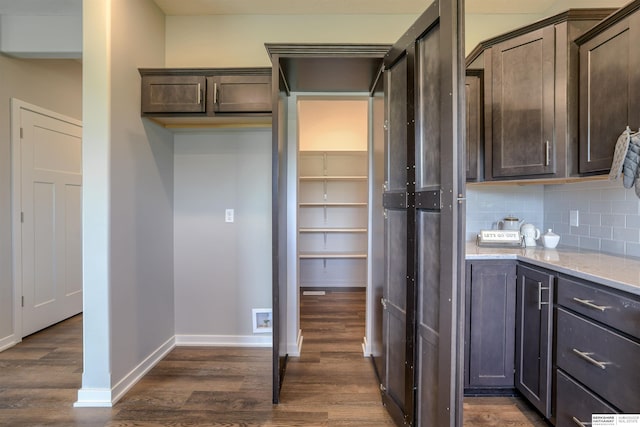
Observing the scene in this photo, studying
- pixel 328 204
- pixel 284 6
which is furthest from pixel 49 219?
pixel 328 204

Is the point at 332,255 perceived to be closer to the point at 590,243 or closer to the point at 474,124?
the point at 474,124

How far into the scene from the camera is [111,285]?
1.97 metres

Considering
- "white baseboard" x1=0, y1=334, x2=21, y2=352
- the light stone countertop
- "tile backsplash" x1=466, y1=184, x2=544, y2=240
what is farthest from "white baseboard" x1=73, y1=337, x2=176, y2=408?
"tile backsplash" x1=466, y1=184, x2=544, y2=240

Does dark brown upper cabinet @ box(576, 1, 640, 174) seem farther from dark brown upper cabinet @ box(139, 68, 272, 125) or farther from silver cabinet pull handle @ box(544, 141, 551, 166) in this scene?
dark brown upper cabinet @ box(139, 68, 272, 125)

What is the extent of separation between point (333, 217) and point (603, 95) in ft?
11.3

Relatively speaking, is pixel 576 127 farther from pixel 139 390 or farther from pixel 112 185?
pixel 139 390

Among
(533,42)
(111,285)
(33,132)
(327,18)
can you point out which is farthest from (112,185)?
(533,42)

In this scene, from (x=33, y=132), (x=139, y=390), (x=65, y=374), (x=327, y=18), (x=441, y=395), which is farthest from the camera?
(x=33, y=132)

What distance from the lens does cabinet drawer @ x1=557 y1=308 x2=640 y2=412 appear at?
4.09ft

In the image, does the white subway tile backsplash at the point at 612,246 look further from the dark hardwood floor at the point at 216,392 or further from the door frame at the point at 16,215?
the door frame at the point at 16,215

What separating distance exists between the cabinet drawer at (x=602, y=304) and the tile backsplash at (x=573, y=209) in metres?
0.73

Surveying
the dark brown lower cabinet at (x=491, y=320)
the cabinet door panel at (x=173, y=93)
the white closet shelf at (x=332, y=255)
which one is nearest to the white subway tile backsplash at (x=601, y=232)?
the dark brown lower cabinet at (x=491, y=320)

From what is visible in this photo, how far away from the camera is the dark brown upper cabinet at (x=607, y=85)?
1563mm

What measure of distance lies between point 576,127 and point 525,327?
4.22 feet
